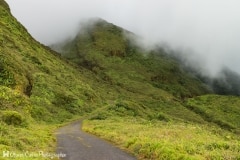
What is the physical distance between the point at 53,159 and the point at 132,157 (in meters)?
6.08

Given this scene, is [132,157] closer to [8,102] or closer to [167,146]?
[167,146]

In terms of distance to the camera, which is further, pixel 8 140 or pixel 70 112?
pixel 70 112

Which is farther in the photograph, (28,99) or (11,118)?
(28,99)

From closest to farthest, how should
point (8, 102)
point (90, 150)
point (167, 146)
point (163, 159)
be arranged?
1. point (163, 159)
2. point (167, 146)
3. point (90, 150)
4. point (8, 102)

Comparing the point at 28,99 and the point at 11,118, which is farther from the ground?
the point at 28,99

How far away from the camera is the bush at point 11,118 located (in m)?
45.8

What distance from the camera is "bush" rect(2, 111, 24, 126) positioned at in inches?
1804

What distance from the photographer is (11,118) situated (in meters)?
46.9

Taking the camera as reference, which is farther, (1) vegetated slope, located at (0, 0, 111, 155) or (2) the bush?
(2) the bush

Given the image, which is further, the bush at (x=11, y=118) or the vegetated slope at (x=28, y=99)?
the bush at (x=11, y=118)

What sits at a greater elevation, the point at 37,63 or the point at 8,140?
the point at 37,63

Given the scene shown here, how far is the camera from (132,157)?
29.5m

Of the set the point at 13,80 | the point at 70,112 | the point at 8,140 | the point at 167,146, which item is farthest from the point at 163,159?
the point at 70,112

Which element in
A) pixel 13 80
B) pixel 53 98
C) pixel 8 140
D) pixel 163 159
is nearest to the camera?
pixel 163 159
